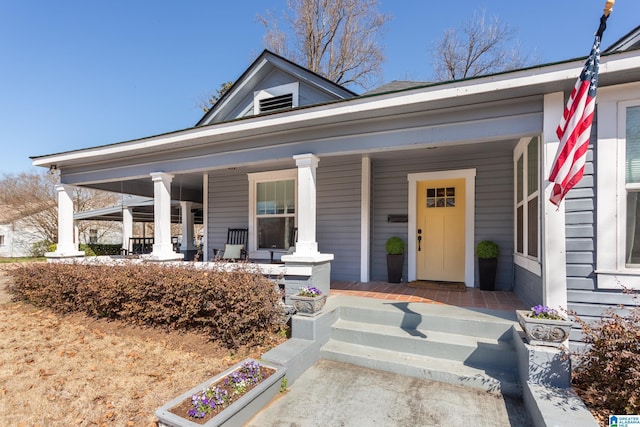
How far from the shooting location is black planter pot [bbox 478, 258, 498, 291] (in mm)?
5047

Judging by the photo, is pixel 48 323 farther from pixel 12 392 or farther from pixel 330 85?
pixel 330 85

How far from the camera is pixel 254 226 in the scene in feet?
23.3

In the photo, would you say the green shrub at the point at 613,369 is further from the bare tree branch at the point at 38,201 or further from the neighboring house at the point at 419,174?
the bare tree branch at the point at 38,201

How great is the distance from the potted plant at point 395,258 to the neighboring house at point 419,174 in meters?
0.27

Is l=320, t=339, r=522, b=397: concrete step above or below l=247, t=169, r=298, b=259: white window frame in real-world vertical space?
below

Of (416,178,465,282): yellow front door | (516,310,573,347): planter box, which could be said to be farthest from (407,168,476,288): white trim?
(516,310,573,347): planter box

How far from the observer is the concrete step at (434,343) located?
3043mm

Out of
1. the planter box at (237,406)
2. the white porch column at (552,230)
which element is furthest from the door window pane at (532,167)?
the planter box at (237,406)

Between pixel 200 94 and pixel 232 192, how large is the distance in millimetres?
11402

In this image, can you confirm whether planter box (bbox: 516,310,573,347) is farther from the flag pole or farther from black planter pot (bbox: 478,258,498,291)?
black planter pot (bbox: 478,258,498,291)

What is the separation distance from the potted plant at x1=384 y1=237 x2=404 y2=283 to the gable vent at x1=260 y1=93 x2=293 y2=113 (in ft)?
12.6

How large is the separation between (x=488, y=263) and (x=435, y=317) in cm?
214

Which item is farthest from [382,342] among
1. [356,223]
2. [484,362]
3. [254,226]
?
[254,226]

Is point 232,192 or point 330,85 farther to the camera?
point 232,192
